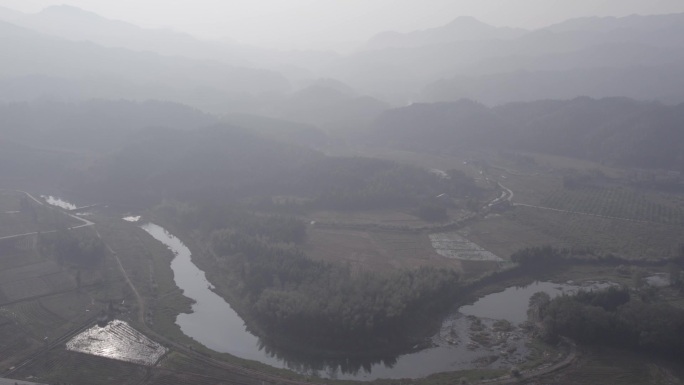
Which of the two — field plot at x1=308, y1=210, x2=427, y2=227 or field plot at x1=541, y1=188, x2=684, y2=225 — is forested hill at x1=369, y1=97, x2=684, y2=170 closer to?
field plot at x1=541, y1=188, x2=684, y2=225

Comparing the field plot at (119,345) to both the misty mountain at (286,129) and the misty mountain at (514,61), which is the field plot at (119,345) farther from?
the misty mountain at (514,61)

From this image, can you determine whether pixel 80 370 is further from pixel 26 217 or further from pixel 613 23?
pixel 613 23

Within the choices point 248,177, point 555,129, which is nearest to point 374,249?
point 248,177

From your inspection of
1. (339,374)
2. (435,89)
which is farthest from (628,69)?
(339,374)

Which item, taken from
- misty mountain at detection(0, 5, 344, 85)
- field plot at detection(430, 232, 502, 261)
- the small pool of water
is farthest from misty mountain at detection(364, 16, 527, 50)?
the small pool of water

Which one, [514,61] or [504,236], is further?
[514,61]

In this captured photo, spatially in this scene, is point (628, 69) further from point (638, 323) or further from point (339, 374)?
point (339, 374)
